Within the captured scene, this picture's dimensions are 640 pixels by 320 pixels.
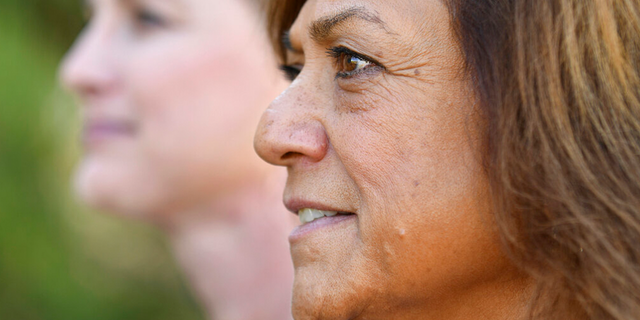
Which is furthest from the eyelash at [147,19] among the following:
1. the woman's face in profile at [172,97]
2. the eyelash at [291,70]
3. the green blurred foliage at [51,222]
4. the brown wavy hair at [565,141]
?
the brown wavy hair at [565,141]

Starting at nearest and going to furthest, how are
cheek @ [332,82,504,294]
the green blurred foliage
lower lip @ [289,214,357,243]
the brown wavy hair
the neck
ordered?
the brown wavy hair → cheek @ [332,82,504,294] → lower lip @ [289,214,357,243] → the neck → the green blurred foliage

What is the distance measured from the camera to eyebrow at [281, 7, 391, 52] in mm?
1598

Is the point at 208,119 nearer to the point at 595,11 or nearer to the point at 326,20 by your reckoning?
the point at 326,20

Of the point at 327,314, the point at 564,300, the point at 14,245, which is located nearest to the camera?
the point at 564,300

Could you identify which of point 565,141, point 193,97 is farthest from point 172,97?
point 565,141

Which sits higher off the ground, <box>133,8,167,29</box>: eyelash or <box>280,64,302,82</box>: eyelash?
<box>133,8,167,29</box>: eyelash

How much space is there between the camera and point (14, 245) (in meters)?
4.75

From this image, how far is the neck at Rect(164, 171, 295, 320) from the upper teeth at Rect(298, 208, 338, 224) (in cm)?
125

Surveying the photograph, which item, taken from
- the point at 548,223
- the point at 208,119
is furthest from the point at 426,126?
the point at 208,119

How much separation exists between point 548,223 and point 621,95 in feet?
0.96

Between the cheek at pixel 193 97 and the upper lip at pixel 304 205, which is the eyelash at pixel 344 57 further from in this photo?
the cheek at pixel 193 97

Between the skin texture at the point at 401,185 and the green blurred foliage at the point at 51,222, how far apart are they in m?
3.34

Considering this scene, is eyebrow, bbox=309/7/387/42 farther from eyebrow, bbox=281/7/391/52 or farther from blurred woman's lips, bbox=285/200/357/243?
blurred woman's lips, bbox=285/200/357/243

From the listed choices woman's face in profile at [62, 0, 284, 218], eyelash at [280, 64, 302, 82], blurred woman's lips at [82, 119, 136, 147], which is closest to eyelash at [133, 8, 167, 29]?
woman's face in profile at [62, 0, 284, 218]
